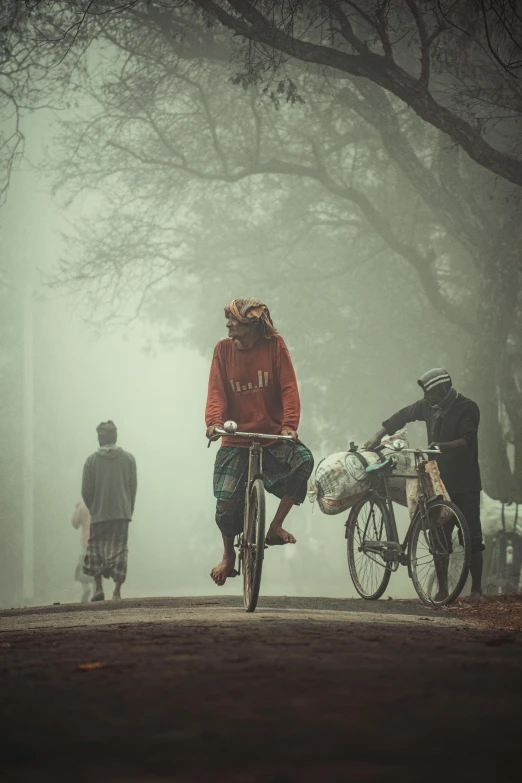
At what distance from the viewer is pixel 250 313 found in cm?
805

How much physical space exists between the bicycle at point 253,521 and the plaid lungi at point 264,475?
20cm

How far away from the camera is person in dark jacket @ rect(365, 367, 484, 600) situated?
33.9ft

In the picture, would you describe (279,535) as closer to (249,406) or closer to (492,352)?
(249,406)

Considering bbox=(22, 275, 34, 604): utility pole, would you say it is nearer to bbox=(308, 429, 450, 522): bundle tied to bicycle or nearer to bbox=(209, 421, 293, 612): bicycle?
bbox=(308, 429, 450, 522): bundle tied to bicycle

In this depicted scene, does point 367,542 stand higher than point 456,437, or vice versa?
point 456,437

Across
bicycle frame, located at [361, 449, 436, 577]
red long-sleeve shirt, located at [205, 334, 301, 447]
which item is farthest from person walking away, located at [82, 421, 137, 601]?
red long-sleeve shirt, located at [205, 334, 301, 447]

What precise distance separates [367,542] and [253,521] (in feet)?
8.59

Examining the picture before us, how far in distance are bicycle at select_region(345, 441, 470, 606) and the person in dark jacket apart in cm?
53

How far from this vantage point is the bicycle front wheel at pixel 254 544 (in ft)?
23.7

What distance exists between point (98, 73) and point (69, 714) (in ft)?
67.0

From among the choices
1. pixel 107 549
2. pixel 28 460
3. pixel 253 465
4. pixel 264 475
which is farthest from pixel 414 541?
pixel 28 460

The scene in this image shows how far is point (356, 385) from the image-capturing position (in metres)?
25.1

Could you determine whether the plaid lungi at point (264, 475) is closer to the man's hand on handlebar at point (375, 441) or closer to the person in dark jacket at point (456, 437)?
the man's hand on handlebar at point (375, 441)

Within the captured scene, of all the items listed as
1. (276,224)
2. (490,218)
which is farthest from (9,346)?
(490,218)
